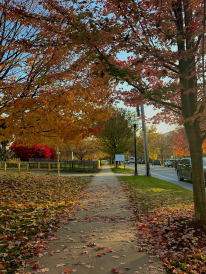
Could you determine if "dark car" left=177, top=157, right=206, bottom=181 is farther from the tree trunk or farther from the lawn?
the tree trunk

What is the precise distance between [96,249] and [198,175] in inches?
102

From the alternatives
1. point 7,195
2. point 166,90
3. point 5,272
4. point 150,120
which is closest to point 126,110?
point 150,120

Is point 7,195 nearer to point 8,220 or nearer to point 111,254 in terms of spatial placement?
point 8,220

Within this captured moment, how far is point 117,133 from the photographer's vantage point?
97.8 feet

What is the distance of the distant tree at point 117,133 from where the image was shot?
2950 centimetres

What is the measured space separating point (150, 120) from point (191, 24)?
387 centimetres

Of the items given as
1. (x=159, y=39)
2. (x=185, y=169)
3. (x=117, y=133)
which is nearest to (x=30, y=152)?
(x=117, y=133)

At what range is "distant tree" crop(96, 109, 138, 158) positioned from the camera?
96.8ft

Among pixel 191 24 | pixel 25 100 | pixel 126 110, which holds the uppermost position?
pixel 126 110

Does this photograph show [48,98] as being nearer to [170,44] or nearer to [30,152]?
[170,44]

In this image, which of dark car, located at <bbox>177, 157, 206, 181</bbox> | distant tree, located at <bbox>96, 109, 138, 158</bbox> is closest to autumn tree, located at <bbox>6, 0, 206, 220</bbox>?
dark car, located at <bbox>177, 157, 206, 181</bbox>

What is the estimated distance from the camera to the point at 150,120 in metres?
7.93

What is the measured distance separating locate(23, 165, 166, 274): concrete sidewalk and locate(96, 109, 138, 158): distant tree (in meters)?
23.7

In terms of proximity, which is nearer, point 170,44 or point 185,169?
point 170,44
